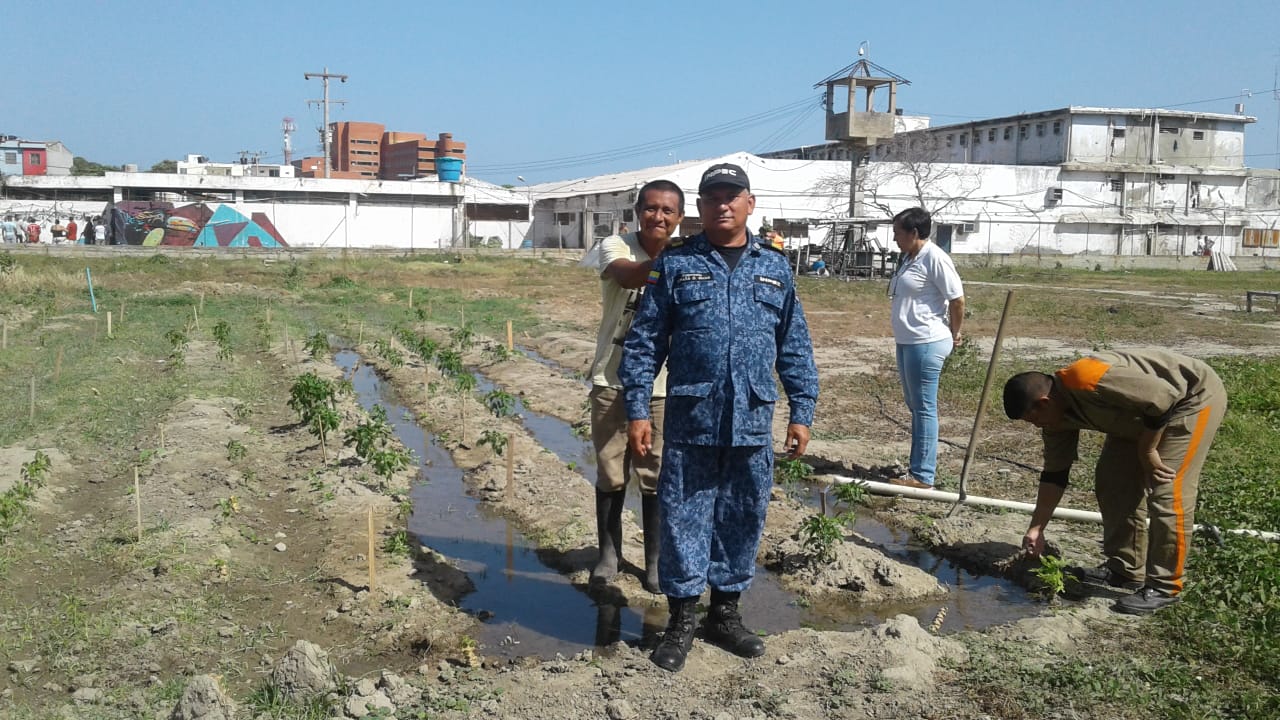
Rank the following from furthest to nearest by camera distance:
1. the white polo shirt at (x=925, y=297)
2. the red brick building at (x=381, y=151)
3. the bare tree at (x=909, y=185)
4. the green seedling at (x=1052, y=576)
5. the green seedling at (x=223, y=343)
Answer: the red brick building at (x=381, y=151), the bare tree at (x=909, y=185), the green seedling at (x=223, y=343), the white polo shirt at (x=925, y=297), the green seedling at (x=1052, y=576)

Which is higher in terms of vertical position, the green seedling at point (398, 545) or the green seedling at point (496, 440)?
the green seedling at point (496, 440)

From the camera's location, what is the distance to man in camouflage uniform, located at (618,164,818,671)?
12.6 ft

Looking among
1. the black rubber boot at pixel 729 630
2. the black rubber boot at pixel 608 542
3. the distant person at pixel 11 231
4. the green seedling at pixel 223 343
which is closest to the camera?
the black rubber boot at pixel 729 630

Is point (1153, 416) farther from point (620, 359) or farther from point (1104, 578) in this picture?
point (620, 359)

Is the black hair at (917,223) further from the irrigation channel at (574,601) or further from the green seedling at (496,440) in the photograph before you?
the green seedling at (496,440)

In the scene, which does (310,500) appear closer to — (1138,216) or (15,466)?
(15,466)

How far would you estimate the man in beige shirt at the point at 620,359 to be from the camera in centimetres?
449

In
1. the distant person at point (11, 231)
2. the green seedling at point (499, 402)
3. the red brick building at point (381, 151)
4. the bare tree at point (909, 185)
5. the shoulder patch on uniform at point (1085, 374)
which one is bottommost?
the green seedling at point (499, 402)

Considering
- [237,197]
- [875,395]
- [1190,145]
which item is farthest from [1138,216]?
[875,395]

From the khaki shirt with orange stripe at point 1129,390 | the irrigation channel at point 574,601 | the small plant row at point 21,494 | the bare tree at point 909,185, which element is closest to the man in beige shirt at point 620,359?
the irrigation channel at point 574,601

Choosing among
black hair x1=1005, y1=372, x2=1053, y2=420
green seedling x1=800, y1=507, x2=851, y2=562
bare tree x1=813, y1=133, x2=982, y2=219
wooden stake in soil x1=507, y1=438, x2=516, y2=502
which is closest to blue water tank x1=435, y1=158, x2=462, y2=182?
bare tree x1=813, y1=133, x2=982, y2=219

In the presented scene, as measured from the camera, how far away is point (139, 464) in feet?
23.3

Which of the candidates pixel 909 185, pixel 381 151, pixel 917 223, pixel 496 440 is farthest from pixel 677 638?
pixel 381 151

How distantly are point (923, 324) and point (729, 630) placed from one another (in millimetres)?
3080
